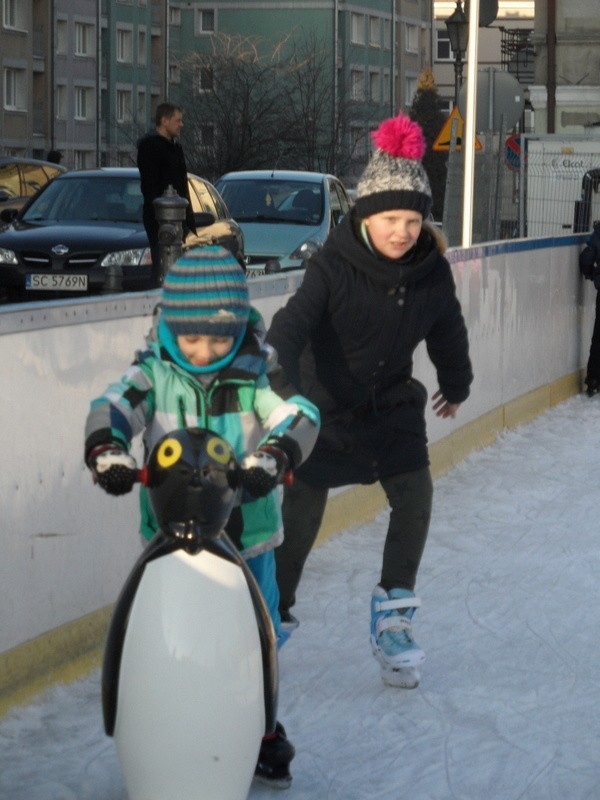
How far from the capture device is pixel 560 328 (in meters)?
13.1

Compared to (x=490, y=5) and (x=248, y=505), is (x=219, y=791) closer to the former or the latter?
(x=248, y=505)

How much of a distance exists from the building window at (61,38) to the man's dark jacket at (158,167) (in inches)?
2138

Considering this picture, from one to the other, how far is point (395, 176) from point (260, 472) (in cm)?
183

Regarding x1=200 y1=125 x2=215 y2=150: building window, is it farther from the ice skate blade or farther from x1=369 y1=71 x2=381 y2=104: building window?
x1=369 y1=71 x2=381 y2=104: building window

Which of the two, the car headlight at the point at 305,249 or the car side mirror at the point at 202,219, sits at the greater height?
the car side mirror at the point at 202,219

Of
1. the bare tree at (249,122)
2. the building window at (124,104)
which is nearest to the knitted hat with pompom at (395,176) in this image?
the bare tree at (249,122)

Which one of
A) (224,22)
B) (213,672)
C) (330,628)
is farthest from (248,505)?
(224,22)

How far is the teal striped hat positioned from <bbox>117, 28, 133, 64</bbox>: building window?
68.2 metres

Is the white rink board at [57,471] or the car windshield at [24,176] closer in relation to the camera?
the white rink board at [57,471]

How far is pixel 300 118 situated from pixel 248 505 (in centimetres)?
4259

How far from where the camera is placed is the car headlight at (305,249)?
16406 millimetres

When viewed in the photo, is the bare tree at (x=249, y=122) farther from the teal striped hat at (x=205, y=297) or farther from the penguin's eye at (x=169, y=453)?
the penguin's eye at (x=169, y=453)

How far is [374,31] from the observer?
267 feet

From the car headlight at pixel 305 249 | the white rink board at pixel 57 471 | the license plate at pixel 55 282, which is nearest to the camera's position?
the white rink board at pixel 57 471
